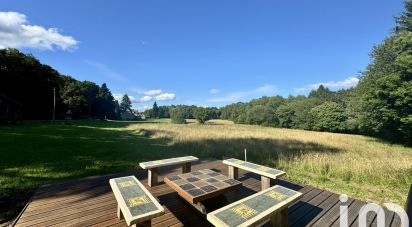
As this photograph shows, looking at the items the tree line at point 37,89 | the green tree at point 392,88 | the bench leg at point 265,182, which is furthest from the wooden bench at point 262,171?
the tree line at point 37,89

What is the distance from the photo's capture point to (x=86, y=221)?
3.10m

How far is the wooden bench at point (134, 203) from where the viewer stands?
90.4 inches

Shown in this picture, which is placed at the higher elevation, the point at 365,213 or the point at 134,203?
the point at 134,203

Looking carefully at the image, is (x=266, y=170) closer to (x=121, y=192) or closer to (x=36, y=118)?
(x=121, y=192)

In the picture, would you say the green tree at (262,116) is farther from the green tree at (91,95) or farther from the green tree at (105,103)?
the green tree at (91,95)

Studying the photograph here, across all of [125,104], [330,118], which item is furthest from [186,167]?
[125,104]

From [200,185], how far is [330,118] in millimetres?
37296

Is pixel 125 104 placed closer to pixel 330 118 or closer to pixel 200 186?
pixel 330 118

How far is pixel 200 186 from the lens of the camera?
11.2 feet

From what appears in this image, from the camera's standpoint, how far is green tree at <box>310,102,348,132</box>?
33.2m

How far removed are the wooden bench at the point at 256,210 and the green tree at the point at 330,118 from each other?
36.0 m

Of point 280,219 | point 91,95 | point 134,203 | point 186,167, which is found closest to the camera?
point 134,203

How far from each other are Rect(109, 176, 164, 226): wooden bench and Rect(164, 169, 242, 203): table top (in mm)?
573

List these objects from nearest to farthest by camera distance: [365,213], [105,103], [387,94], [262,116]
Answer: [365,213] < [387,94] < [262,116] < [105,103]
